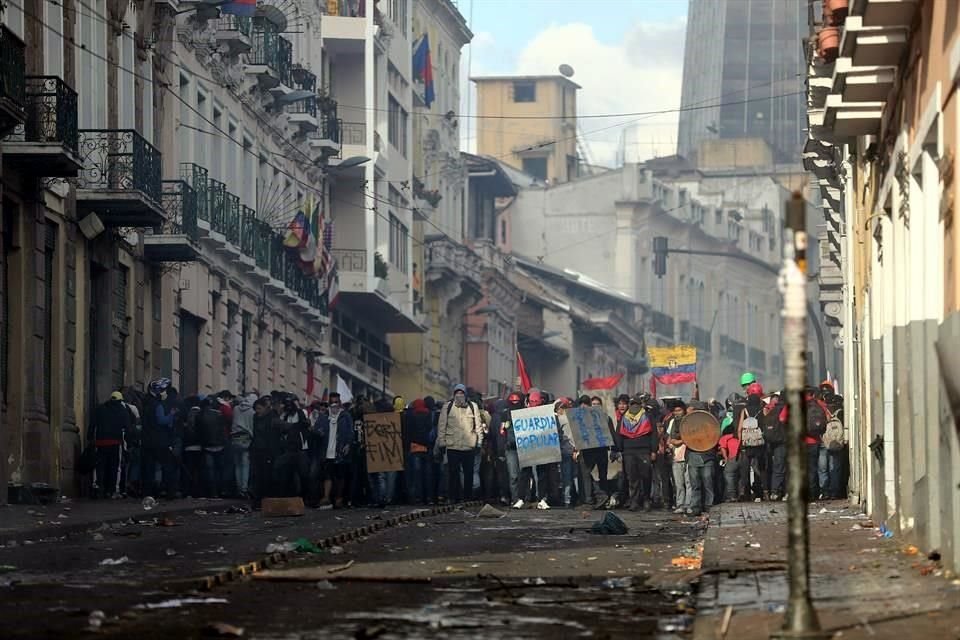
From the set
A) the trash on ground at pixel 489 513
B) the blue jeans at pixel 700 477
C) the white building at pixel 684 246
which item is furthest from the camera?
the white building at pixel 684 246

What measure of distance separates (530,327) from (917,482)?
68.7 meters

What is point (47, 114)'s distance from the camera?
31.5 m

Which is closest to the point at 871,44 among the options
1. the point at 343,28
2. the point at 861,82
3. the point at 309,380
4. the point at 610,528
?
the point at 861,82

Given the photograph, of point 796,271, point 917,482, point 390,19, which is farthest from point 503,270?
point 796,271

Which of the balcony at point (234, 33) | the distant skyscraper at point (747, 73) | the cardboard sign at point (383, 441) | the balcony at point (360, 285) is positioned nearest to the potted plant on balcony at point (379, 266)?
the balcony at point (360, 285)

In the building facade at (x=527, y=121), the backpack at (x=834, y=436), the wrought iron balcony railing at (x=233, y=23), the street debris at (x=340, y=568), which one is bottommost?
the street debris at (x=340, y=568)

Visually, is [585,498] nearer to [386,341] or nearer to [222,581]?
[222,581]

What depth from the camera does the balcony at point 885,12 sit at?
18422 millimetres

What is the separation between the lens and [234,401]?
3569 cm

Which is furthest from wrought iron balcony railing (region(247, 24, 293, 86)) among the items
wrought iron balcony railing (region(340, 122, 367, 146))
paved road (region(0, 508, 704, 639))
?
paved road (region(0, 508, 704, 639))

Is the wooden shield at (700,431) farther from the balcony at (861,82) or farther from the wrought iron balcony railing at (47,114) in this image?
the balcony at (861,82)

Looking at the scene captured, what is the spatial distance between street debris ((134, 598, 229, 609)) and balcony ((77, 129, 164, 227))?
2107cm

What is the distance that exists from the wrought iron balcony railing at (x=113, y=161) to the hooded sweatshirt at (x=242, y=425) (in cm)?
362

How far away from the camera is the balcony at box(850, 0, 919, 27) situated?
60.4ft
